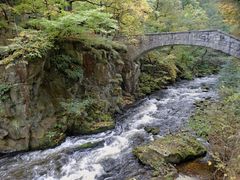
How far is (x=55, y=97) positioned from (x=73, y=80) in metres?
1.14

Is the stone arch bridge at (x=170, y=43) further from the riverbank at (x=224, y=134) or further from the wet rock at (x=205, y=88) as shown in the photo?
Answer: the riverbank at (x=224, y=134)

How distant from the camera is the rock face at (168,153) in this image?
25.9 feet

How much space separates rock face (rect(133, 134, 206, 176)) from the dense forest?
192 millimetres

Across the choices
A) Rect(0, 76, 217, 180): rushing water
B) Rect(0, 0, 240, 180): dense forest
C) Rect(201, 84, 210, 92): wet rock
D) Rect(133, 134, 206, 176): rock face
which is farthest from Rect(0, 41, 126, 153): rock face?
Rect(201, 84, 210, 92): wet rock

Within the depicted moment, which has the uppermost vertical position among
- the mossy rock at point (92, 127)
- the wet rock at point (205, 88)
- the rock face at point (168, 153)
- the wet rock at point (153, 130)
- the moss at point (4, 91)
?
the moss at point (4, 91)

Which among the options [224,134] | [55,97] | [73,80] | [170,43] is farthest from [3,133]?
[170,43]

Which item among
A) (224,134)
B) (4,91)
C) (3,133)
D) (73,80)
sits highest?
(4,91)

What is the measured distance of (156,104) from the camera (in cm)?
1563

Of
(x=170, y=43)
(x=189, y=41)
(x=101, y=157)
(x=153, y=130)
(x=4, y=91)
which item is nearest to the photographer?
(x=4, y=91)

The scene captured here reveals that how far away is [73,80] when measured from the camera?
11320 millimetres

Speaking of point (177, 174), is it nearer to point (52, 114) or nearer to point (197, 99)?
point (52, 114)

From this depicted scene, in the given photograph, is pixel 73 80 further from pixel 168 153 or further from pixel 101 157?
pixel 168 153

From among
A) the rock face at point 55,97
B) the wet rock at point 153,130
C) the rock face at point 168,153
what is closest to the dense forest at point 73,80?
the rock face at point 55,97

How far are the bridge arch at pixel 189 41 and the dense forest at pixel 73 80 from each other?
2.75 feet
